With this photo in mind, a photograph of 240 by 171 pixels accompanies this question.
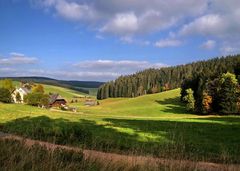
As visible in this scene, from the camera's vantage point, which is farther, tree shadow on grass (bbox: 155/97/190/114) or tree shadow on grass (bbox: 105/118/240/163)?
tree shadow on grass (bbox: 155/97/190/114)

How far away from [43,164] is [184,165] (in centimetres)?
277

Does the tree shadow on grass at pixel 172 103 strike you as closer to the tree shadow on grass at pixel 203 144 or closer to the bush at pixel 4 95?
the bush at pixel 4 95

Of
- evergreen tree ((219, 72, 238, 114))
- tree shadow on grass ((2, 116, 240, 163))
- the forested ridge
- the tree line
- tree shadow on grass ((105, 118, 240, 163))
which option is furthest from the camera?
the forested ridge

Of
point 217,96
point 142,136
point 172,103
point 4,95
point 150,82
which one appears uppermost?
point 150,82

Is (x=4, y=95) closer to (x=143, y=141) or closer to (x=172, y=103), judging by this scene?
(x=172, y=103)

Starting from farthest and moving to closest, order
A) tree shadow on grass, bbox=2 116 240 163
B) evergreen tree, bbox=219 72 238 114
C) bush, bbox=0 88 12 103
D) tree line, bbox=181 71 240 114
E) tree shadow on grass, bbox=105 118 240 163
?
1. bush, bbox=0 88 12 103
2. tree line, bbox=181 71 240 114
3. evergreen tree, bbox=219 72 238 114
4. tree shadow on grass, bbox=105 118 240 163
5. tree shadow on grass, bbox=2 116 240 163

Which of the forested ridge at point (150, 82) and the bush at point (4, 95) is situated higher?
the forested ridge at point (150, 82)

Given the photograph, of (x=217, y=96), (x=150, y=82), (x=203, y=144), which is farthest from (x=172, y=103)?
(x=203, y=144)

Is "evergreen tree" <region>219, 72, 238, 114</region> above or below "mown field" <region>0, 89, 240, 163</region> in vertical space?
above

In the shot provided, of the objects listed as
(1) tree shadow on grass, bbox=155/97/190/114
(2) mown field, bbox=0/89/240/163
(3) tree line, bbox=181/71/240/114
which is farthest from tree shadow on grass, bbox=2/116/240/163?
(1) tree shadow on grass, bbox=155/97/190/114

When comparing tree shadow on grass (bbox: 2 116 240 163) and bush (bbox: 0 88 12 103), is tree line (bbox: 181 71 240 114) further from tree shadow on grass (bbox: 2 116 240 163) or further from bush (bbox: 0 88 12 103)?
tree shadow on grass (bbox: 2 116 240 163)

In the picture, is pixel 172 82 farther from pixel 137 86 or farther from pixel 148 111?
pixel 148 111

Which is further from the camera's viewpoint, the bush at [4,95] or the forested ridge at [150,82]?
the forested ridge at [150,82]

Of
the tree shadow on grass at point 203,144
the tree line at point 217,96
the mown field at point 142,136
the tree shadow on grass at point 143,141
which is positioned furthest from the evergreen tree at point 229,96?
the tree shadow on grass at point 143,141
